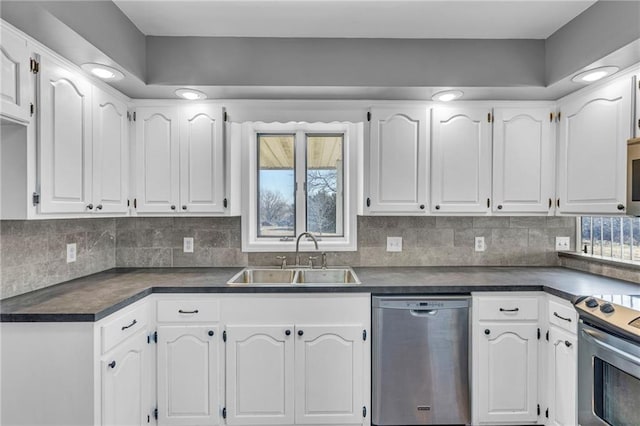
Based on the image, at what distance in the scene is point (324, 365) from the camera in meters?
2.01

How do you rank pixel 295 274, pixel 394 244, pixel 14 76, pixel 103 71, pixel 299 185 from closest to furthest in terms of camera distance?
pixel 14 76, pixel 103 71, pixel 295 274, pixel 394 244, pixel 299 185

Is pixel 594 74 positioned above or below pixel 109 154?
above

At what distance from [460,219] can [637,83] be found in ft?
4.23

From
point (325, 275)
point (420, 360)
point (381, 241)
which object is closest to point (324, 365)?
point (420, 360)

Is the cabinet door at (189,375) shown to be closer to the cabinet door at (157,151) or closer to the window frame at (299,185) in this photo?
the window frame at (299,185)

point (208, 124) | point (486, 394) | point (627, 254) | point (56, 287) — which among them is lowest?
point (486, 394)

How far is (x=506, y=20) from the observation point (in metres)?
1.96

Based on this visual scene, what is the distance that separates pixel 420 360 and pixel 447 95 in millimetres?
1676

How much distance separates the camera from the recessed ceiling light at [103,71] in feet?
5.92

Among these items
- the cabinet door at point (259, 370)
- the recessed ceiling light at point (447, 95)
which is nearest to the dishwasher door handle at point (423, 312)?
the cabinet door at point (259, 370)

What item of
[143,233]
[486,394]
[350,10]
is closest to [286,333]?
[486,394]

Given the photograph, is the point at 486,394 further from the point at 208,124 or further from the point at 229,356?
the point at 208,124

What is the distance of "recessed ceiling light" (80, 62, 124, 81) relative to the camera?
181 centimetres

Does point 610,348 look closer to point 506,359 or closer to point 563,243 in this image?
point 506,359
